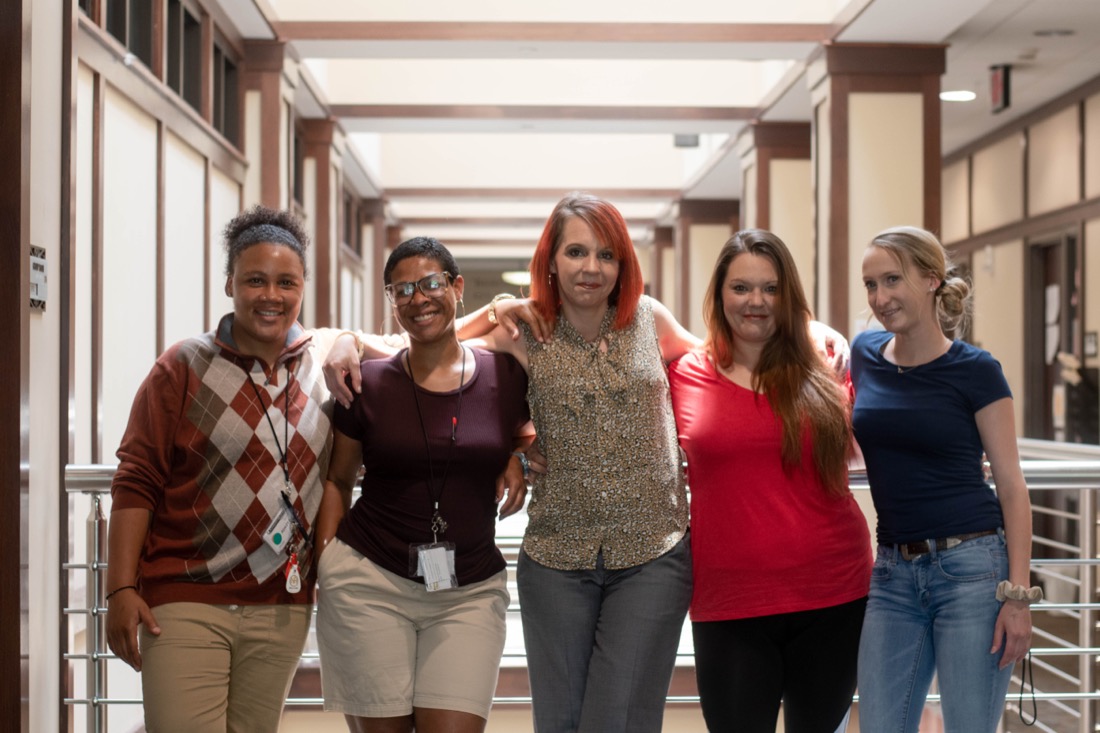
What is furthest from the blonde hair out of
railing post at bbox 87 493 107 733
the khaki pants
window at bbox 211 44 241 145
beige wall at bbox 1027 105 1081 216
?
beige wall at bbox 1027 105 1081 216

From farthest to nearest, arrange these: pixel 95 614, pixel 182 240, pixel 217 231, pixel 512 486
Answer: pixel 217 231, pixel 182 240, pixel 95 614, pixel 512 486

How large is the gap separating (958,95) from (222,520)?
8203mm

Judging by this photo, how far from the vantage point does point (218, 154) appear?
267 inches

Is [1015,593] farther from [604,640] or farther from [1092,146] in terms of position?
[1092,146]

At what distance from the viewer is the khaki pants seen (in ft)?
7.06

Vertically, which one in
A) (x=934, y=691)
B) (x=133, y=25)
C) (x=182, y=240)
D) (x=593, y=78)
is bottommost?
(x=934, y=691)


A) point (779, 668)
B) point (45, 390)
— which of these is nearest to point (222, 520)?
point (45, 390)

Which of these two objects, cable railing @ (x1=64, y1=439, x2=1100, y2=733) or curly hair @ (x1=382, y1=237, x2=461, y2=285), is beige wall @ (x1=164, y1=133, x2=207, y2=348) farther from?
curly hair @ (x1=382, y1=237, x2=461, y2=285)

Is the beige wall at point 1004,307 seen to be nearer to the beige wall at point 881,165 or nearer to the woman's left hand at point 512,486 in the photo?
the beige wall at point 881,165

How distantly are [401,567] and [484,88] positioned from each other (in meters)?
8.46

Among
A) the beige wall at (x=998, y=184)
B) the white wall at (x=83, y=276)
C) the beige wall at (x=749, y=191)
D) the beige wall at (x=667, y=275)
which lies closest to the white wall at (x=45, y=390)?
the white wall at (x=83, y=276)

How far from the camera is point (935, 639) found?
2256 mm

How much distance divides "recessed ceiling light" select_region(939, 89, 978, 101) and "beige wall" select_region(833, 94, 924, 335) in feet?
5.25

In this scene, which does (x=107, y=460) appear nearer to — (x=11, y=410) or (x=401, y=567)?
(x=11, y=410)
